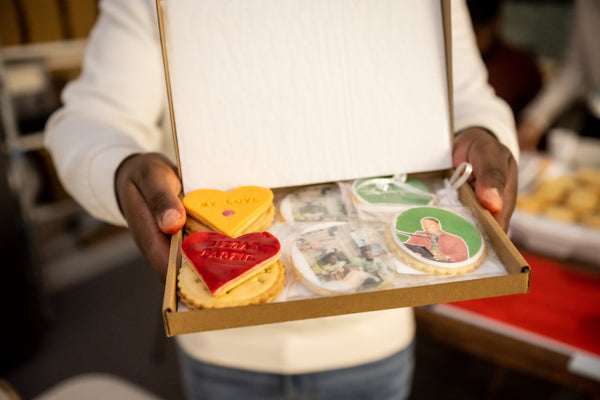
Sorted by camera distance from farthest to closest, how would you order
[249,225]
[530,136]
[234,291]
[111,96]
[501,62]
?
[501,62]
[530,136]
[111,96]
[249,225]
[234,291]

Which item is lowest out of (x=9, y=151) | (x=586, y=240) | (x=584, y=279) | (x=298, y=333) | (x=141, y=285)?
(x=141, y=285)

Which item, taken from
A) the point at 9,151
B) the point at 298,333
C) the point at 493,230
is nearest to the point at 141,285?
the point at 9,151

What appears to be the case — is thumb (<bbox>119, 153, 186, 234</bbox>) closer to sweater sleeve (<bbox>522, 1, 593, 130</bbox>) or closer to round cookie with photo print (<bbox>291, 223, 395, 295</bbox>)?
round cookie with photo print (<bbox>291, 223, 395, 295</bbox>)

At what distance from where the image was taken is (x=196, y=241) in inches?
24.8

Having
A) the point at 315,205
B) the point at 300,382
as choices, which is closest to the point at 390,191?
the point at 315,205

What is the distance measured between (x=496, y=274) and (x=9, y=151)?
2368mm

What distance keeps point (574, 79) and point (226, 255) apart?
259cm

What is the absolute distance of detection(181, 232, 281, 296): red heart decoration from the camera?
57 centimetres

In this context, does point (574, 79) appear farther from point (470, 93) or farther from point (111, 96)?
point (111, 96)

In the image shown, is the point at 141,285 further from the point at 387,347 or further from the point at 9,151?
the point at 387,347

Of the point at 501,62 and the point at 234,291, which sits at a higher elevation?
the point at 501,62

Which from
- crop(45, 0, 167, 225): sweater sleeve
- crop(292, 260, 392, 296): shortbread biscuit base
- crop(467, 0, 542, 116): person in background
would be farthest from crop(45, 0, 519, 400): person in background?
crop(467, 0, 542, 116): person in background

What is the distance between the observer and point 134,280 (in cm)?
263

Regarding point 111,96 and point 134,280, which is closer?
point 111,96
